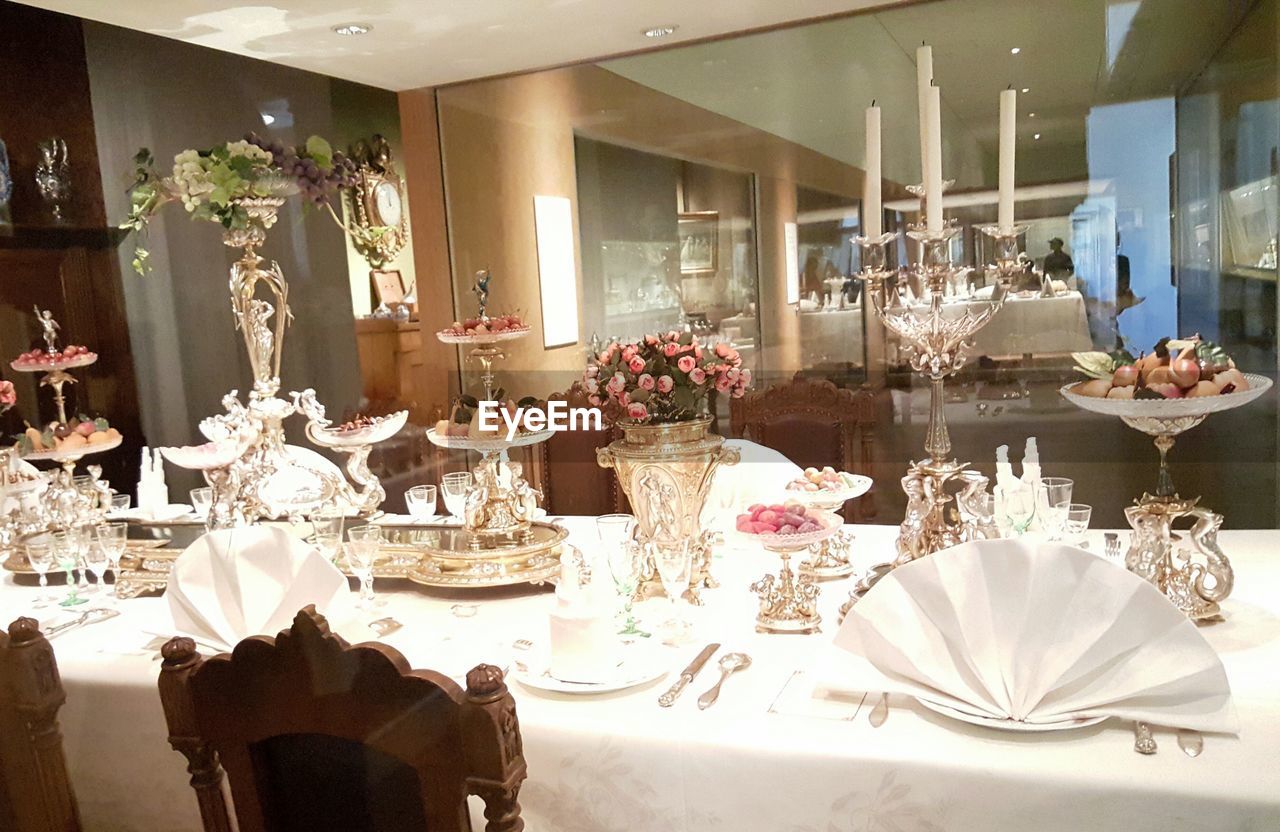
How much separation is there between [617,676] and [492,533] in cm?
66

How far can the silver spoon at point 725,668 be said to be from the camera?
3.94ft

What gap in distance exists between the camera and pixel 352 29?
11.4 feet

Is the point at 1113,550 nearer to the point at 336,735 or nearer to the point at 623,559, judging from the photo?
the point at 623,559

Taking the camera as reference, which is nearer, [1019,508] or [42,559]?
[1019,508]

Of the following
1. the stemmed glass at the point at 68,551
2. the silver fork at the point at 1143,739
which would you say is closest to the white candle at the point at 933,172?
the silver fork at the point at 1143,739

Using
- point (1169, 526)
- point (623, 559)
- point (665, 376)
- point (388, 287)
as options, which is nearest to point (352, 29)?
point (388, 287)

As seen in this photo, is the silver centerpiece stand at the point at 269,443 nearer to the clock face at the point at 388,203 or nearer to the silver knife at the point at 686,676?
the silver knife at the point at 686,676

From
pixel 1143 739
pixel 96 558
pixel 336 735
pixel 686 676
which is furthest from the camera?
pixel 96 558

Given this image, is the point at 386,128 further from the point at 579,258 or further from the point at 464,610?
the point at 464,610

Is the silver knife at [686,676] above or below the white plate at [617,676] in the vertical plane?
below

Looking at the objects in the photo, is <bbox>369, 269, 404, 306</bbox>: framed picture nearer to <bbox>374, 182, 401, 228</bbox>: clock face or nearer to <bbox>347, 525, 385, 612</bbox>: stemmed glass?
<bbox>374, 182, 401, 228</bbox>: clock face

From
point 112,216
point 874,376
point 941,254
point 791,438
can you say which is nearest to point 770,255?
point 874,376

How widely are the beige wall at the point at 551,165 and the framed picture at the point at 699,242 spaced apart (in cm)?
22

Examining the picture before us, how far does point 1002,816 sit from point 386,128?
171 inches
